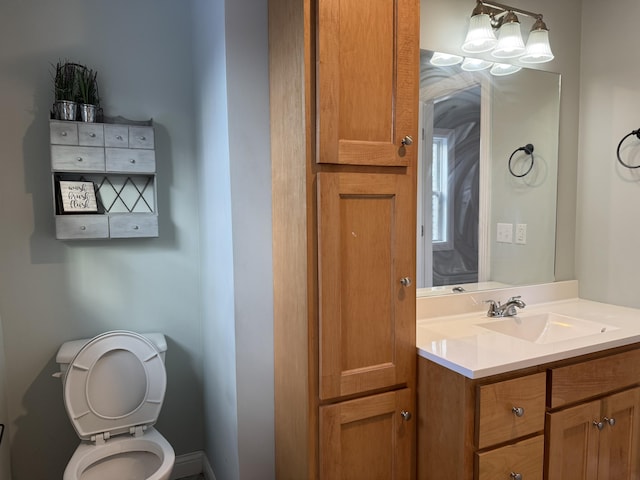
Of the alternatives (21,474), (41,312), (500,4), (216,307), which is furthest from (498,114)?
(21,474)

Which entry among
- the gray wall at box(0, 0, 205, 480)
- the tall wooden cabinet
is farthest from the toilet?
the tall wooden cabinet

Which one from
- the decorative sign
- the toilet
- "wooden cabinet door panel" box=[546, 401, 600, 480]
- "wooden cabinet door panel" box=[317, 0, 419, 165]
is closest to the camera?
"wooden cabinet door panel" box=[317, 0, 419, 165]

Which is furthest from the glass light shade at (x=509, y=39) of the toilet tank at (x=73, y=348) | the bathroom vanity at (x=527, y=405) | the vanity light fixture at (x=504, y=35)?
the toilet tank at (x=73, y=348)

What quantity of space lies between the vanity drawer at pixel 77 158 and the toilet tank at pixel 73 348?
0.77 metres

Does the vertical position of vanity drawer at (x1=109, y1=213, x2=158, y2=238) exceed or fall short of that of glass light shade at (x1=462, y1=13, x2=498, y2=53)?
it falls short

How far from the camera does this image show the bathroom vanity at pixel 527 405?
4.26 feet

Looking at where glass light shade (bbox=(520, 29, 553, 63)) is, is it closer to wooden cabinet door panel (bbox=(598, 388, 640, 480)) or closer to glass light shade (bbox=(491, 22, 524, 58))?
glass light shade (bbox=(491, 22, 524, 58))

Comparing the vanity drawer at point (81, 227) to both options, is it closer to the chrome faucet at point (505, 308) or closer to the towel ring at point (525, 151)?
the chrome faucet at point (505, 308)

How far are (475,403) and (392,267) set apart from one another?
485mm

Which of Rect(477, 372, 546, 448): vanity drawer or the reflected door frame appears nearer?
Rect(477, 372, 546, 448): vanity drawer

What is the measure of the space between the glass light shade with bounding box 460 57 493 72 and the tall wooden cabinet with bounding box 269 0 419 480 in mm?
632

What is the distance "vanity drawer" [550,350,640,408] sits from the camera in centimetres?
143

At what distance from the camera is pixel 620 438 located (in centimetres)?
162

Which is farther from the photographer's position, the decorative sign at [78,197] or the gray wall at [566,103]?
the gray wall at [566,103]
